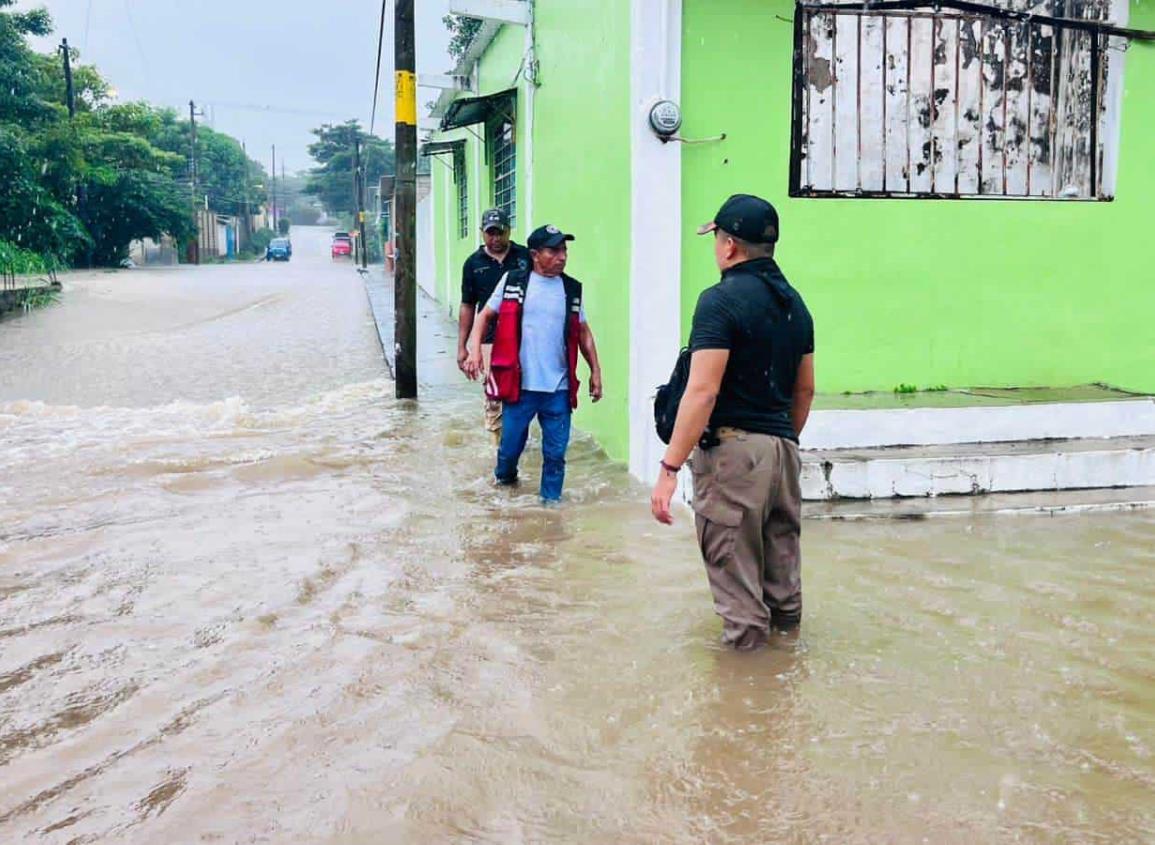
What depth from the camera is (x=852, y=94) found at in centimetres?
711

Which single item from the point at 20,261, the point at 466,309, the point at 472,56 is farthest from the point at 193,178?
the point at 466,309

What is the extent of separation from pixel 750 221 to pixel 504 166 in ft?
31.9

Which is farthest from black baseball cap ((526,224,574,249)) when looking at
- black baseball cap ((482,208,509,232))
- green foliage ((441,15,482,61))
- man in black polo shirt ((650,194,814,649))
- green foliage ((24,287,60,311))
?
green foliage ((441,15,482,61))

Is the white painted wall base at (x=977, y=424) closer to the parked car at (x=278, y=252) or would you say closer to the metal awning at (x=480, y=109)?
the metal awning at (x=480, y=109)

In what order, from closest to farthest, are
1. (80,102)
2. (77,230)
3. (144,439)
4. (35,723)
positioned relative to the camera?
(35,723) → (144,439) → (77,230) → (80,102)

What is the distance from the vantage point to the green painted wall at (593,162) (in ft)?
23.7

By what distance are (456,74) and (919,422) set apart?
11750 millimetres

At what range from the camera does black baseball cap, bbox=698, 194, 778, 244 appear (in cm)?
382

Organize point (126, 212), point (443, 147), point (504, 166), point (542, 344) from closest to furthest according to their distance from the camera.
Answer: point (542, 344)
point (504, 166)
point (443, 147)
point (126, 212)

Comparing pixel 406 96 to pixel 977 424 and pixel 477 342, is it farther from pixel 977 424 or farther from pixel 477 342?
pixel 977 424

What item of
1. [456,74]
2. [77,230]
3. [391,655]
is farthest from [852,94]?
[77,230]

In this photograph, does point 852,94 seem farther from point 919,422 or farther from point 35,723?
point 35,723

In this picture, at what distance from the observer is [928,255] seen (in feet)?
23.7

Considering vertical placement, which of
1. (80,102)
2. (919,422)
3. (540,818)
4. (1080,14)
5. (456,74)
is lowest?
(540,818)
